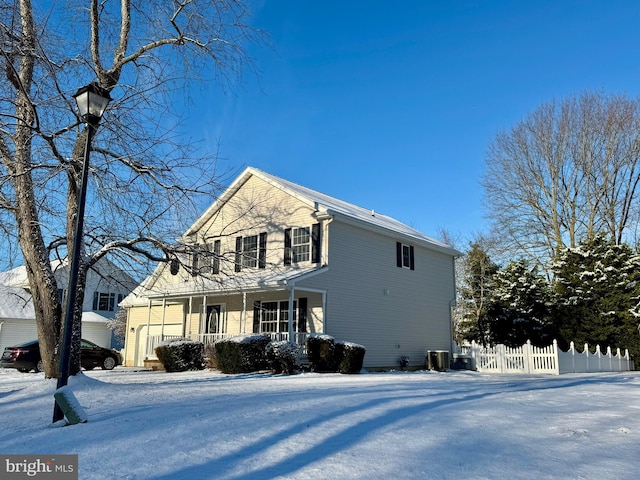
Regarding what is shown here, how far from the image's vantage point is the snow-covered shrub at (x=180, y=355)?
711 inches

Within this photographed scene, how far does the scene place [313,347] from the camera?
16062 millimetres

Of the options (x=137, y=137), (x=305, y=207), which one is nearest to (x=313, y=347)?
(x=305, y=207)

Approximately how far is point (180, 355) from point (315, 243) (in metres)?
6.11

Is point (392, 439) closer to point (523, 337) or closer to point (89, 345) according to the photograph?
point (89, 345)

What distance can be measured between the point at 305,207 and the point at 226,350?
19.8 ft

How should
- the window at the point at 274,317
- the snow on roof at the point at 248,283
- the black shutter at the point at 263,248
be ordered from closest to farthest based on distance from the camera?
1. the snow on roof at the point at 248,283
2. the window at the point at 274,317
3. the black shutter at the point at 263,248

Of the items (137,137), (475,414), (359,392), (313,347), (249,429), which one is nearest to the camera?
(249,429)

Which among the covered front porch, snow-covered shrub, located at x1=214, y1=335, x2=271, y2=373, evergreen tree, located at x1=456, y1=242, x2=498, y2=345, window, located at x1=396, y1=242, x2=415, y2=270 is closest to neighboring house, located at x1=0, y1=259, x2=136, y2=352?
the covered front porch

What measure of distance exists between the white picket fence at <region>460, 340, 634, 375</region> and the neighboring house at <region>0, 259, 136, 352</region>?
52.3ft

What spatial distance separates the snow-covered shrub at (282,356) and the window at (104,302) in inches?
938

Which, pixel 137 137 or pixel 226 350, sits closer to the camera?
pixel 137 137

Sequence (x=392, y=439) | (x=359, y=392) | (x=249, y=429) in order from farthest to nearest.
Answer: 1. (x=359, y=392)
2. (x=249, y=429)
3. (x=392, y=439)

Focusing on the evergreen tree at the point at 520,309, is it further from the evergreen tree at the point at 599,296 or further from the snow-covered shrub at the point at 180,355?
the snow-covered shrub at the point at 180,355

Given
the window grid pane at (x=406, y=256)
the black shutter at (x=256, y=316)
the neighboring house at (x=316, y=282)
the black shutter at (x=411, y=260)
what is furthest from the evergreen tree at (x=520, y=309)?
the black shutter at (x=256, y=316)
